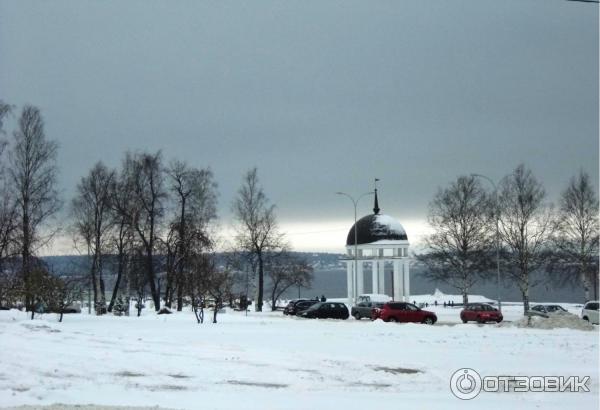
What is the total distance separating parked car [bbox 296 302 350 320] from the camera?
47.3m

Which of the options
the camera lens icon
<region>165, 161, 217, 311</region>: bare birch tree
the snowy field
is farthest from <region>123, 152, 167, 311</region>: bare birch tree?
the camera lens icon

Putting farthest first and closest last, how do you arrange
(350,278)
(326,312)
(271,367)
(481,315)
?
(350,278), (326,312), (481,315), (271,367)

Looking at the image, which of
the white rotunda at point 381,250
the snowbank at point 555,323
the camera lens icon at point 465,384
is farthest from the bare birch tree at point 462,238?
the camera lens icon at point 465,384

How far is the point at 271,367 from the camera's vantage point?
18328 mm

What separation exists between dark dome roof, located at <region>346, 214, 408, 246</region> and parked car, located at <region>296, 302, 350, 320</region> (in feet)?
74.8

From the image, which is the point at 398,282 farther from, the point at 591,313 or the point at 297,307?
the point at 591,313

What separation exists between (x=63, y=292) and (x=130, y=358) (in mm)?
19079

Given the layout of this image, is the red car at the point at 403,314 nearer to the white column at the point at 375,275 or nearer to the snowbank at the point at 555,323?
the snowbank at the point at 555,323

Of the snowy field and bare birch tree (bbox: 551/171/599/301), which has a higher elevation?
bare birch tree (bbox: 551/171/599/301)

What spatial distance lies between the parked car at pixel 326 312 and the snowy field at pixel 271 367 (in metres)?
19.1

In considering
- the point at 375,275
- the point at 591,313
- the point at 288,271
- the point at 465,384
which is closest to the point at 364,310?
the point at 591,313

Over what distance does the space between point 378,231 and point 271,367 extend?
5273 centimetres

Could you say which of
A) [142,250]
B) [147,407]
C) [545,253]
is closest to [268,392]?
[147,407]

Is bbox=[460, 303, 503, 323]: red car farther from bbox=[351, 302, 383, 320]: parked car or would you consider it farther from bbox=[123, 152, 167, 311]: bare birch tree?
bbox=[123, 152, 167, 311]: bare birch tree
